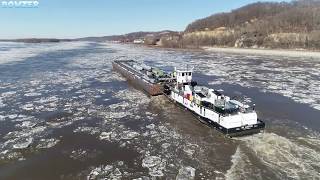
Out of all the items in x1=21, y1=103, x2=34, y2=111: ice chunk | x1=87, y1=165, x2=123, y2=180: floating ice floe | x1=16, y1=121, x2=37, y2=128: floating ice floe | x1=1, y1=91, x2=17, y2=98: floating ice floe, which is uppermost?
x1=1, y1=91, x2=17, y2=98: floating ice floe

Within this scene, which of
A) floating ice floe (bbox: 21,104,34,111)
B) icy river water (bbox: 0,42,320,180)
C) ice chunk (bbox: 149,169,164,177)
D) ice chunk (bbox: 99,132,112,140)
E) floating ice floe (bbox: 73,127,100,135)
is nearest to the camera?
ice chunk (bbox: 149,169,164,177)

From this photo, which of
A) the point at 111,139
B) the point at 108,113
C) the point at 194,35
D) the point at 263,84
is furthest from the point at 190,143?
the point at 194,35

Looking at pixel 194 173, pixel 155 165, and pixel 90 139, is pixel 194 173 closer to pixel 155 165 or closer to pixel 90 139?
pixel 155 165

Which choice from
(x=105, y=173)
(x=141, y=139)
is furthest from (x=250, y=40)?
(x=105, y=173)

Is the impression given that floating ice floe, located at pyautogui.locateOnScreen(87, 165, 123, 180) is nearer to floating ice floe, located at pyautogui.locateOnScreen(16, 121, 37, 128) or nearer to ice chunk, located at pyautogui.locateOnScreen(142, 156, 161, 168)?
ice chunk, located at pyautogui.locateOnScreen(142, 156, 161, 168)

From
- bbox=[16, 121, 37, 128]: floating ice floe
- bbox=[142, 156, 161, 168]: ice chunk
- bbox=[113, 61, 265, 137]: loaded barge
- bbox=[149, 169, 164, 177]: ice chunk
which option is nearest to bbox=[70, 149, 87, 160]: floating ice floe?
bbox=[142, 156, 161, 168]: ice chunk
